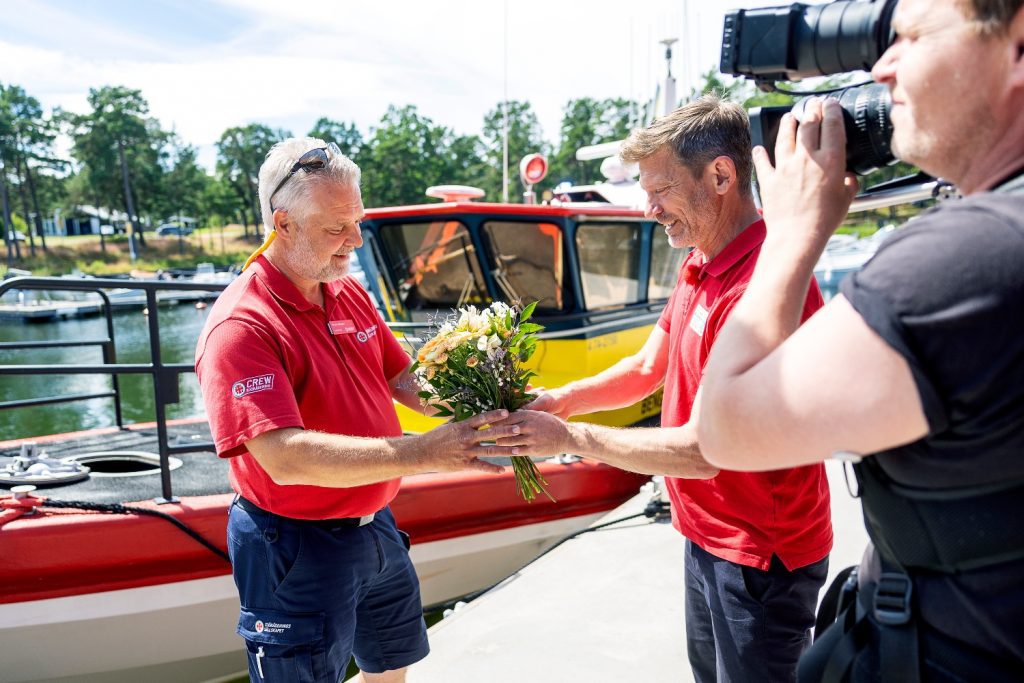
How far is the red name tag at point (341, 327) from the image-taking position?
2377 millimetres

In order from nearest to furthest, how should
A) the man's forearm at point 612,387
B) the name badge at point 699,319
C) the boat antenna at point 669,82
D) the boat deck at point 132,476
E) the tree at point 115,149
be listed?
the name badge at point 699,319, the man's forearm at point 612,387, the boat deck at point 132,476, the boat antenna at point 669,82, the tree at point 115,149

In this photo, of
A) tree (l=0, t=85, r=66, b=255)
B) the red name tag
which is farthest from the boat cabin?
tree (l=0, t=85, r=66, b=255)

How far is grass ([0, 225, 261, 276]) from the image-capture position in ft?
171

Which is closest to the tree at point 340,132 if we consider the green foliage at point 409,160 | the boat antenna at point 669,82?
the green foliage at point 409,160

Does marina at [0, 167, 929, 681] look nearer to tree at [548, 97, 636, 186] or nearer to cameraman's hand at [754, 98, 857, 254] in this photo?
cameraman's hand at [754, 98, 857, 254]

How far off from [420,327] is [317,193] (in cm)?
343

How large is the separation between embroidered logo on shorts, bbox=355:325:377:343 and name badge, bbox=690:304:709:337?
1098mm

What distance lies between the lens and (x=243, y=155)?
68.1 meters

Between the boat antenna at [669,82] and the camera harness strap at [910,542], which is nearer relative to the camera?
the camera harness strap at [910,542]

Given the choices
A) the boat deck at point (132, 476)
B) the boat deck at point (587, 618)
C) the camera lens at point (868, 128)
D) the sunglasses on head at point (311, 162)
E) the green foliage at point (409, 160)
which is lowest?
the boat deck at point (587, 618)

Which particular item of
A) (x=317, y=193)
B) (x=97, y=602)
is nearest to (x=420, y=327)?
(x=97, y=602)

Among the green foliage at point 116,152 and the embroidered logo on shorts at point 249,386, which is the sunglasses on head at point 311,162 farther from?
the green foliage at point 116,152

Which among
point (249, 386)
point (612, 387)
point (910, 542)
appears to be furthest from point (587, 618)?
point (910, 542)

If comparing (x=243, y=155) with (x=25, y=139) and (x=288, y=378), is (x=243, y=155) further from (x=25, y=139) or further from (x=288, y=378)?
(x=288, y=378)
